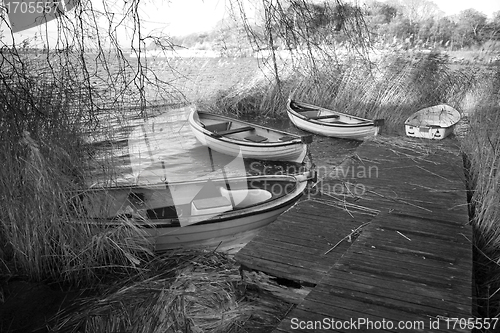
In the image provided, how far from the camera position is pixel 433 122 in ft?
28.1

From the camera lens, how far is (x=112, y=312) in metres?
3.48

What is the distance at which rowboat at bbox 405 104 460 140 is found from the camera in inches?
285

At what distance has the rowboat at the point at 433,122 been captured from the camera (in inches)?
285

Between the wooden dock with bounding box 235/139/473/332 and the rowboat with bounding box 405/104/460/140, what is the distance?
2045 mm

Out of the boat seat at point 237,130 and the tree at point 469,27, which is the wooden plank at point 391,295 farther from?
the tree at point 469,27

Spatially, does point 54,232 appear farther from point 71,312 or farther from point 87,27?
point 87,27

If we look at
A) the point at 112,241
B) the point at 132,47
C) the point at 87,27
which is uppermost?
the point at 87,27

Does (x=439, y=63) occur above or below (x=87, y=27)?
below

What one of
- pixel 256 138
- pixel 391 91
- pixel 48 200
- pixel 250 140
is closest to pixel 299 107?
pixel 391 91

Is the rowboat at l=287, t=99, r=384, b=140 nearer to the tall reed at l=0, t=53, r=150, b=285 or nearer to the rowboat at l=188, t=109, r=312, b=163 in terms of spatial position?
the rowboat at l=188, t=109, r=312, b=163

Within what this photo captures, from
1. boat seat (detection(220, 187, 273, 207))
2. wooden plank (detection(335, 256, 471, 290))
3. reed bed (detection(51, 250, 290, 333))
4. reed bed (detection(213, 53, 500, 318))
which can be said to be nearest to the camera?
wooden plank (detection(335, 256, 471, 290))

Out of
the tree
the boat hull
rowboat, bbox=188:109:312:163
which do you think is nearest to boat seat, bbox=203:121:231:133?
rowboat, bbox=188:109:312:163

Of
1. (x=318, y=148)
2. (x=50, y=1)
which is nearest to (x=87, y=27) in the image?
(x=50, y=1)

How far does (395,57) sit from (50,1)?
1099 cm
